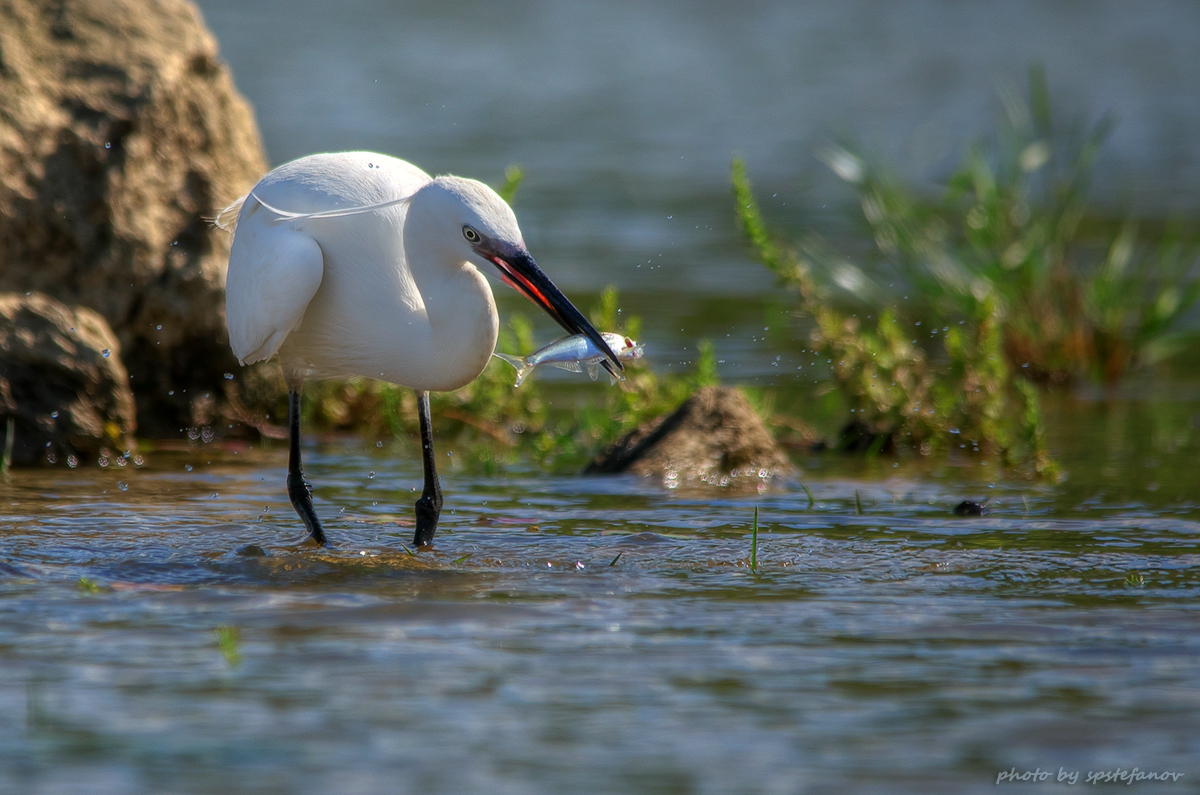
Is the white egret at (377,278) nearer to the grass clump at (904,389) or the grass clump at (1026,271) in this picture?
the grass clump at (904,389)

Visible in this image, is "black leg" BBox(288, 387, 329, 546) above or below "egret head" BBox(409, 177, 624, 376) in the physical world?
below

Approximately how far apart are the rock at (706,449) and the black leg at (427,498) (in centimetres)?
99

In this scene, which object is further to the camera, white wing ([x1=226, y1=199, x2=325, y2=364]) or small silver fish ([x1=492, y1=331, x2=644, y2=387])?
white wing ([x1=226, y1=199, x2=325, y2=364])

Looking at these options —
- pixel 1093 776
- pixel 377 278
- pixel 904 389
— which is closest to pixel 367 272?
pixel 377 278

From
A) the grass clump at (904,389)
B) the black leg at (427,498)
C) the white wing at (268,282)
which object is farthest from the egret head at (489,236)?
the grass clump at (904,389)

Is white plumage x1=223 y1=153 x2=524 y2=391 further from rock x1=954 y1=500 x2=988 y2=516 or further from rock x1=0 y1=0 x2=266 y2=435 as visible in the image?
rock x1=954 y1=500 x2=988 y2=516

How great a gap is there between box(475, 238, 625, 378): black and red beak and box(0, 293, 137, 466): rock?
2409mm

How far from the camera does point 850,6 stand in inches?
1085

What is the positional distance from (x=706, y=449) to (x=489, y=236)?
1.96 meters

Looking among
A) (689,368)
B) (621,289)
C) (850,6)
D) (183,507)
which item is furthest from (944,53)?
(183,507)

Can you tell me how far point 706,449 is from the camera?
5.74 m

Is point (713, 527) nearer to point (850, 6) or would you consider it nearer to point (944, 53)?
point (944, 53)

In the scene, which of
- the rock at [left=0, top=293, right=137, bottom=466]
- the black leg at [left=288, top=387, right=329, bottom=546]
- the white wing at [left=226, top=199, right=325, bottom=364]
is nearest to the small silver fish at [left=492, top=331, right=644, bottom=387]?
the white wing at [left=226, top=199, right=325, bottom=364]

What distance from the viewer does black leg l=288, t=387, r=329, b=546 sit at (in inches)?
185
